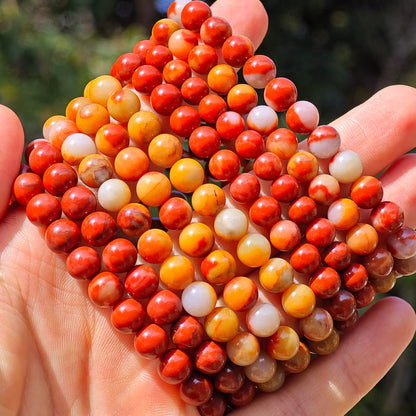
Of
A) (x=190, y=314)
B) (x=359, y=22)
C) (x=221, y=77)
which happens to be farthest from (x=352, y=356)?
(x=359, y=22)

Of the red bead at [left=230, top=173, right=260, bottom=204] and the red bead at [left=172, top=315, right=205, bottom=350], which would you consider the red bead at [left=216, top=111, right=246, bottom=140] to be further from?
the red bead at [left=172, top=315, right=205, bottom=350]

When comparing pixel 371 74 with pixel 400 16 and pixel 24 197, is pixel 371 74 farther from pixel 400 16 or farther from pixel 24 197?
pixel 24 197

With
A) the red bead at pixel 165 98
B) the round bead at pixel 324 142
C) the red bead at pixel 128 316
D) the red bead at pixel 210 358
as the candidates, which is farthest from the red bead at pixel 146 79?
the red bead at pixel 210 358

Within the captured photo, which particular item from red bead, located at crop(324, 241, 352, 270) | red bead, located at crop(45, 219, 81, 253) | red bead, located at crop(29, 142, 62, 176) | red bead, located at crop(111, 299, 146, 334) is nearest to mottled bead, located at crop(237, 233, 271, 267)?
red bead, located at crop(324, 241, 352, 270)

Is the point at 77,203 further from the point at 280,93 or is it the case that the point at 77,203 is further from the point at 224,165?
the point at 280,93

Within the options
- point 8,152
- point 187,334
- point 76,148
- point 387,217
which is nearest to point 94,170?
point 76,148

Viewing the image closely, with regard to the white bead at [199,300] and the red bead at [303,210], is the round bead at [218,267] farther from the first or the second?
the red bead at [303,210]
